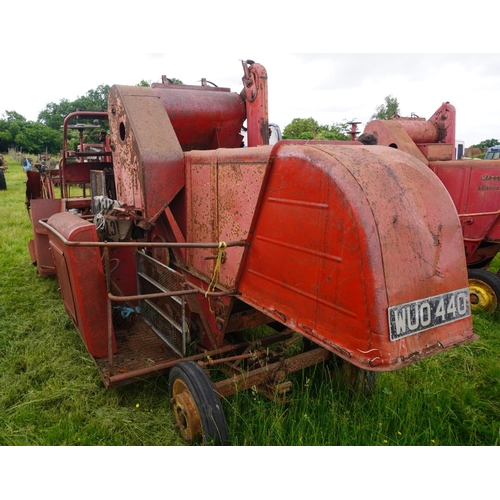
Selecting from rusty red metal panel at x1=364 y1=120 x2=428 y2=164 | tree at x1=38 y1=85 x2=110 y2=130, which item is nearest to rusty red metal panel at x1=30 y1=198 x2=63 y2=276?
rusty red metal panel at x1=364 y1=120 x2=428 y2=164

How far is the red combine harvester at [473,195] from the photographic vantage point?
17.2ft

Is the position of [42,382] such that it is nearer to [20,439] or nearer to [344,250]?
[20,439]

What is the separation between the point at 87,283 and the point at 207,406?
148 cm

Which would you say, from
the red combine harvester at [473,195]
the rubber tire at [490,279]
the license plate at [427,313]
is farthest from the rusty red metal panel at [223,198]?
the rubber tire at [490,279]

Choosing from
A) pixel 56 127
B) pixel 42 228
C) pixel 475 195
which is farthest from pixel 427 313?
pixel 56 127

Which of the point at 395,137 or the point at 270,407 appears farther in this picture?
the point at 395,137

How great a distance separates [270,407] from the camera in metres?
3.07

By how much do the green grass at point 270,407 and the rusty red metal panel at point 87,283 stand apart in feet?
1.31

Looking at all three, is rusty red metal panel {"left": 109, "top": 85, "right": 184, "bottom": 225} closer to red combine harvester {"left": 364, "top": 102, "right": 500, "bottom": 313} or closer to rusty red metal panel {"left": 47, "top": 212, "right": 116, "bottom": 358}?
rusty red metal panel {"left": 47, "top": 212, "right": 116, "bottom": 358}

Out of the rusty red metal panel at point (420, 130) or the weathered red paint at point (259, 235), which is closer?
the weathered red paint at point (259, 235)

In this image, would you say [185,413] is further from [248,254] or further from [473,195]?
[473,195]

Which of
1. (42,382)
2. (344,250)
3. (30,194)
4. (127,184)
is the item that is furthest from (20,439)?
(30,194)

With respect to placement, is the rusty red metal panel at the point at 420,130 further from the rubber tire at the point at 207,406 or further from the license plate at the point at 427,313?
the rubber tire at the point at 207,406

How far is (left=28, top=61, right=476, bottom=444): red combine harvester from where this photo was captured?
6.69 ft
